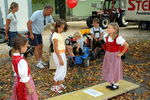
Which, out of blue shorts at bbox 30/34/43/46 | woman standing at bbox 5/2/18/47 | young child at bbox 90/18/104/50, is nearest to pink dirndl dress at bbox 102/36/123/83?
blue shorts at bbox 30/34/43/46

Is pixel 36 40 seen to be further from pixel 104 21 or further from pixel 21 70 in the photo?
pixel 104 21

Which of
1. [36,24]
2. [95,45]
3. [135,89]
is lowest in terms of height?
[135,89]

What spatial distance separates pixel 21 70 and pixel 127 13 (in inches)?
587

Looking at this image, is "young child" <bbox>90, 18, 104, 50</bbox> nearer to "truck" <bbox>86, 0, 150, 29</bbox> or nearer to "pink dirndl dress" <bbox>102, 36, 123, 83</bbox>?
"pink dirndl dress" <bbox>102, 36, 123, 83</bbox>

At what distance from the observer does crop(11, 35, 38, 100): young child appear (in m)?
3.11

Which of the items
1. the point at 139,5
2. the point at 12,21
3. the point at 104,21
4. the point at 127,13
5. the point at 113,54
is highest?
the point at 139,5

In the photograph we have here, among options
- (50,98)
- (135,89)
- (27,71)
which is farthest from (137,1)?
(27,71)

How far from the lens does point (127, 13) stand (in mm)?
16953

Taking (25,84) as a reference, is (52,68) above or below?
below

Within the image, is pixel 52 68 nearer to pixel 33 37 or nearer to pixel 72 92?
pixel 33 37

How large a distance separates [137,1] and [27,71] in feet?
47.7

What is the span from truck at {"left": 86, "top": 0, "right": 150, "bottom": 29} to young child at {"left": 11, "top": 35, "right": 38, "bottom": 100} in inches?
541

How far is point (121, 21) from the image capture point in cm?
1845

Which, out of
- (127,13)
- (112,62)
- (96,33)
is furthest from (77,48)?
(127,13)
